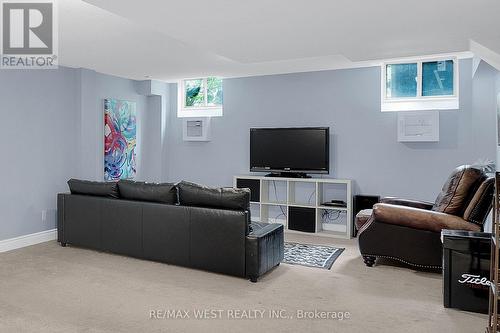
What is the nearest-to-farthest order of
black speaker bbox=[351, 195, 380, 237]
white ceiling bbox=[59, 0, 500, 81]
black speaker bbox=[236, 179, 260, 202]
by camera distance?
1. white ceiling bbox=[59, 0, 500, 81]
2. black speaker bbox=[351, 195, 380, 237]
3. black speaker bbox=[236, 179, 260, 202]

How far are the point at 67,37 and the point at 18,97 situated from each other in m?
1.47

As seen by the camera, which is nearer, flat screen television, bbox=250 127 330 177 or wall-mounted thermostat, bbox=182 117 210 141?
flat screen television, bbox=250 127 330 177

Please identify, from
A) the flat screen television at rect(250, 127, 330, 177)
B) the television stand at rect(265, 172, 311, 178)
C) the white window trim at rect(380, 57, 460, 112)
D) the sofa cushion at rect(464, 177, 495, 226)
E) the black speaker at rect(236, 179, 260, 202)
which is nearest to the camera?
the sofa cushion at rect(464, 177, 495, 226)

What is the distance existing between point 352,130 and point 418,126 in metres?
0.97

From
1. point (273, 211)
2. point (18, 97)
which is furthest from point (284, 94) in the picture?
point (18, 97)

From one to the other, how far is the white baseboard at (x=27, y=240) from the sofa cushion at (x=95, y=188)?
0.95 metres

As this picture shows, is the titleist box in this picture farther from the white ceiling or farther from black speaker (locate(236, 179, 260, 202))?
black speaker (locate(236, 179, 260, 202))

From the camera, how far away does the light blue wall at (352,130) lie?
539 cm

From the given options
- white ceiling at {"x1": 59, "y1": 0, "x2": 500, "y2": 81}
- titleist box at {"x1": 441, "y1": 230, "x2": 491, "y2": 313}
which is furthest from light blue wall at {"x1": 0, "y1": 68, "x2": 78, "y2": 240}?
titleist box at {"x1": 441, "y1": 230, "x2": 491, "y2": 313}

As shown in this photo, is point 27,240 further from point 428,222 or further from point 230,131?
point 428,222

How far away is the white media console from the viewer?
5945mm

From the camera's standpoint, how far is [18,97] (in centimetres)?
514

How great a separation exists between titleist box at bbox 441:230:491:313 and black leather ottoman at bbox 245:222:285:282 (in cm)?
156

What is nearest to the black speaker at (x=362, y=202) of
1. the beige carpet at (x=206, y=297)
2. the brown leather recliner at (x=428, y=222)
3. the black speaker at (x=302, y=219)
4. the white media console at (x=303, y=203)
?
the white media console at (x=303, y=203)
